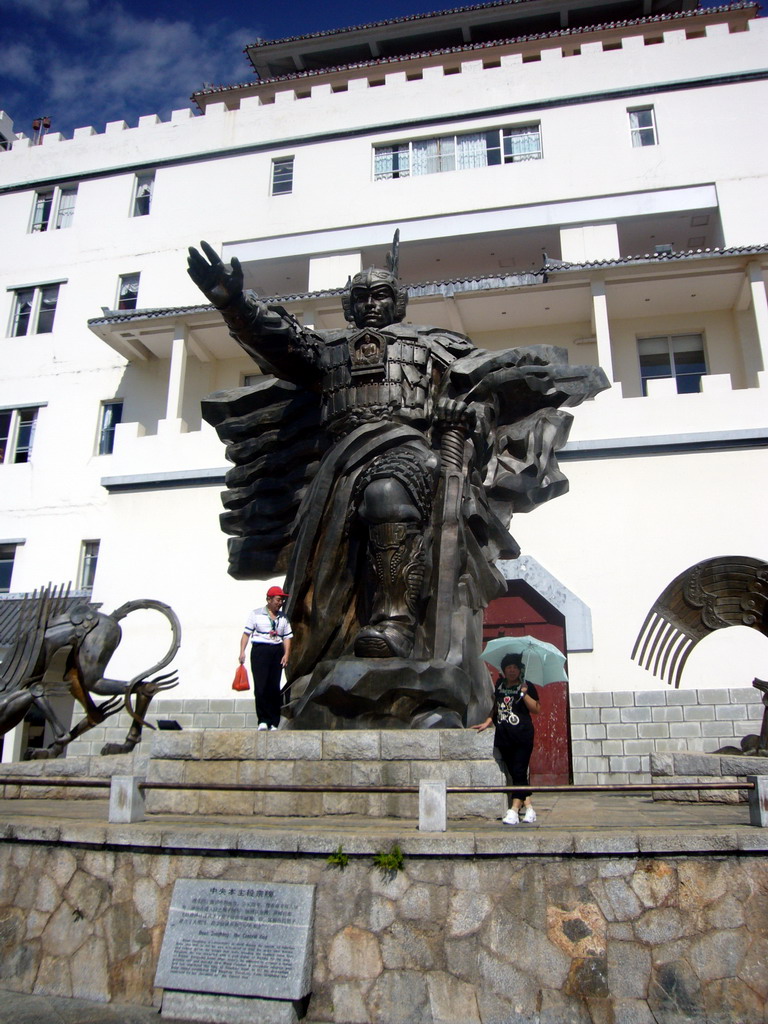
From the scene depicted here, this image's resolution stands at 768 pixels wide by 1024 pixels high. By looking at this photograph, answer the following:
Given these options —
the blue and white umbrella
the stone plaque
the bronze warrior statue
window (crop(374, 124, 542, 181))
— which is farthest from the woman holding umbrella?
window (crop(374, 124, 542, 181))

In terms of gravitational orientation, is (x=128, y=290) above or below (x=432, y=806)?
above

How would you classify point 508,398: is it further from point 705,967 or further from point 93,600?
point 93,600

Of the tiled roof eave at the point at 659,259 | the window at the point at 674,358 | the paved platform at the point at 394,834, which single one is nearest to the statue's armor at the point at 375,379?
the paved platform at the point at 394,834

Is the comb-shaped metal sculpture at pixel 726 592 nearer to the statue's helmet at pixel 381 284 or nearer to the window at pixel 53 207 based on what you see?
the statue's helmet at pixel 381 284

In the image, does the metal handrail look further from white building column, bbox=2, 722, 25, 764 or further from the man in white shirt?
white building column, bbox=2, 722, 25, 764

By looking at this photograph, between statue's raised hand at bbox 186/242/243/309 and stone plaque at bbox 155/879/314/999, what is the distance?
3.74 metres

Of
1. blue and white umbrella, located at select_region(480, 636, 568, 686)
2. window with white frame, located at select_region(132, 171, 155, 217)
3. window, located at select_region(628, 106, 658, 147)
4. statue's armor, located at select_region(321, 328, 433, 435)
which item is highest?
window with white frame, located at select_region(132, 171, 155, 217)

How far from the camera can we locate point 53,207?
1028 inches

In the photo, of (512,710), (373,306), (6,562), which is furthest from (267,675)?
(6,562)

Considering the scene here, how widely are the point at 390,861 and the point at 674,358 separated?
Answer: 19.0m

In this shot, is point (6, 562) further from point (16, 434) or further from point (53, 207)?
point (53, 207)

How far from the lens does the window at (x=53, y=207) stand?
85.1ft

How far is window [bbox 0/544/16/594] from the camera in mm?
21203

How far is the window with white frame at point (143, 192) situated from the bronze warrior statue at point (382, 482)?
19.9m
